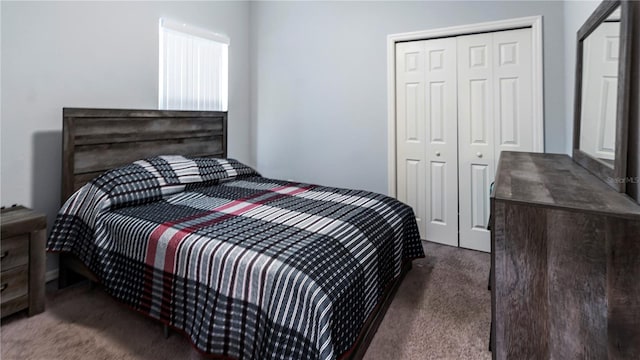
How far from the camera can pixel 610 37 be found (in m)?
1.38

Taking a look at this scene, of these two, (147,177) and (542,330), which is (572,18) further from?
(147,177)

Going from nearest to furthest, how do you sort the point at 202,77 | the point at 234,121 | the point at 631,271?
the point at 631,271 → the point at 202,77 → the point at 234,121

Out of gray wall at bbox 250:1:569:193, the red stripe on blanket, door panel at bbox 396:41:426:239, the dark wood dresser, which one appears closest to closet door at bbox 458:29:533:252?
gray wall at bbox 250:1:569:193

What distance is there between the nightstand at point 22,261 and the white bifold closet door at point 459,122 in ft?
9.04

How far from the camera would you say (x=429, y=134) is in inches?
124

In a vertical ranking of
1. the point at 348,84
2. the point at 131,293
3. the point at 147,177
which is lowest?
the point at 131,293

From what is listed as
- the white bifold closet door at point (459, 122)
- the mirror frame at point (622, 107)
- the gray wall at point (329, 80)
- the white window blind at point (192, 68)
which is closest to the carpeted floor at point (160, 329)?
the white bifold closet door at point (459, 122)

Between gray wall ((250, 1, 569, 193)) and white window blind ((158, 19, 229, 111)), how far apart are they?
19.2 inches

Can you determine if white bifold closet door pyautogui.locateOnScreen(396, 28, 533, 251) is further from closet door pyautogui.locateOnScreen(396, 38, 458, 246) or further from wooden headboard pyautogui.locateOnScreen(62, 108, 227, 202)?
wooden headboard pyautogui.locateOnScreen(62, 108, 227, 202)

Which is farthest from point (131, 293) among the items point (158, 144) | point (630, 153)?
point (630, 153)

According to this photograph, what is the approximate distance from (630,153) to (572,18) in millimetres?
1596

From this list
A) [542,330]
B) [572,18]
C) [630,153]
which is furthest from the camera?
[572,18]

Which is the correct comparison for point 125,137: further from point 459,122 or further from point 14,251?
point 459,122

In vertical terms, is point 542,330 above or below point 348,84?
below
